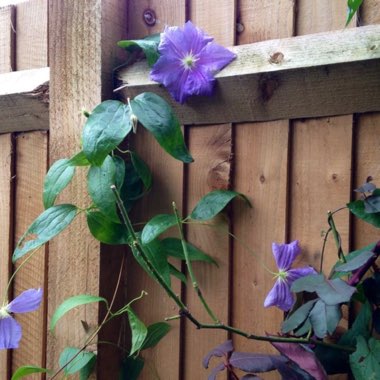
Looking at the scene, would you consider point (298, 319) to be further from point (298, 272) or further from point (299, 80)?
point (299, 80)

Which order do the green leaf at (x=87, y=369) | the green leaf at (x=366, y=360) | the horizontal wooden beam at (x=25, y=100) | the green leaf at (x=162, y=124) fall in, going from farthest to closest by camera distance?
the horizontal wooden beam at (x=25, y=100), the green leaf at (x=87, y=369), the green leaf at (x=162, y=124), the green leaf at (x=366, y=360)

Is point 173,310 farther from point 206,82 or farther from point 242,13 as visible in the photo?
point 242,13

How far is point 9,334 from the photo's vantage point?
1.00 m

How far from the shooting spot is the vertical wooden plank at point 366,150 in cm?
88

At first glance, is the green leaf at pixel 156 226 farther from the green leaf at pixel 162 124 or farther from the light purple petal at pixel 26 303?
the light purple petal at pixel 26 303

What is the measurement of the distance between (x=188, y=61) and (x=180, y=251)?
1.16 ft

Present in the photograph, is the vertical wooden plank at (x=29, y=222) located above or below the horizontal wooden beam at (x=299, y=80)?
below

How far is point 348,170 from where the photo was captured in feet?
2.95

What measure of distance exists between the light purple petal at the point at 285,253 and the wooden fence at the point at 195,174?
0.05 meters

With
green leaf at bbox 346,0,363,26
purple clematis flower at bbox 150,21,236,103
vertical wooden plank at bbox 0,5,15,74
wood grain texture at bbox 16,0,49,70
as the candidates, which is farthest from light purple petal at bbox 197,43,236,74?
vertical wooden plank at bbox 0,5,15,74

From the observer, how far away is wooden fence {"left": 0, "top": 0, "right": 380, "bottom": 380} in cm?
92

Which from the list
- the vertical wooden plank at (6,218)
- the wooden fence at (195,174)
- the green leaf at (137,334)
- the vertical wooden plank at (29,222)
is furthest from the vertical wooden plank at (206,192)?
the vertical wooden plank at (6,218)

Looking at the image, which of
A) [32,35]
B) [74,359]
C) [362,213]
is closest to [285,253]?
[362,213]

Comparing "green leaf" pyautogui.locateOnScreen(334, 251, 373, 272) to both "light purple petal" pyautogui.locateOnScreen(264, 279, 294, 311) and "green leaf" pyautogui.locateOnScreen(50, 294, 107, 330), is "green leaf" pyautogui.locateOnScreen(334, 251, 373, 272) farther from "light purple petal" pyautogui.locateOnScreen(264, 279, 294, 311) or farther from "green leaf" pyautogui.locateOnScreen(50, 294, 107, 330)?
"green leaf" pyautogui.locateOnScreen(50, 294, 107, 330)
